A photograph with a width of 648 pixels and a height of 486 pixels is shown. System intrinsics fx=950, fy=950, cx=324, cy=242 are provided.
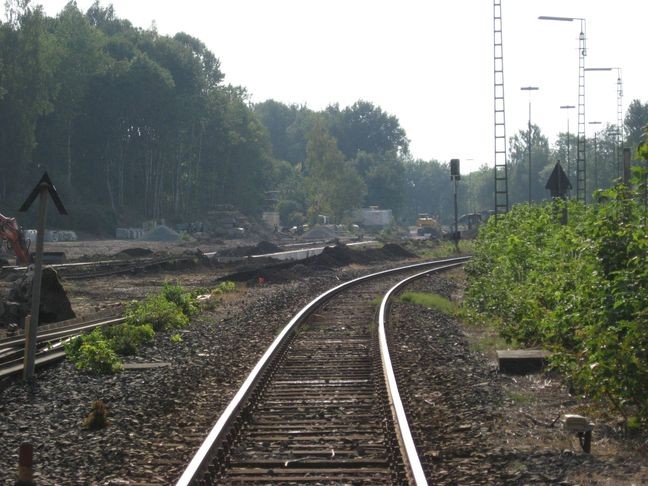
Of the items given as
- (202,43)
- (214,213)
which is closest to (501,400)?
(214,213)

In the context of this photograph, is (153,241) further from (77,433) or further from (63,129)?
(77,433)

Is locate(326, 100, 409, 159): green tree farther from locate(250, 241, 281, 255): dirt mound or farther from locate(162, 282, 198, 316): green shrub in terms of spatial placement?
locate(162, 282, 198, 316): green shrub

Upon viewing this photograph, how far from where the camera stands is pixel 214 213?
96.1 meters

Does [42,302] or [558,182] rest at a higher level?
[558,182]

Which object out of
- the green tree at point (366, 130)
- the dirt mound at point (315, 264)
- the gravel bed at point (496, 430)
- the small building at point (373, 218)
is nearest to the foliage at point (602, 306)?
the gravel bed at point (496, 430)

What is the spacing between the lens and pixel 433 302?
80.2 feet

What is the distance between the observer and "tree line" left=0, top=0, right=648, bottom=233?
7244 centimetres

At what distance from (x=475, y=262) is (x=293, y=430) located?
21.7 metres

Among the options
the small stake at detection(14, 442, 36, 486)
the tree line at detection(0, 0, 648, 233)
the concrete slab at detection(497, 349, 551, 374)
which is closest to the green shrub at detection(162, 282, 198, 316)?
the concrete slab at detection(497, 349, 551, 374)

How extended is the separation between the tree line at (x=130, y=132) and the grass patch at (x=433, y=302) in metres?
44.7

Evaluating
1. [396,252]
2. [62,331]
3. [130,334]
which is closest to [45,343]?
[130,334]

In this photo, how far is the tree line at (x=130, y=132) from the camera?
238 feet

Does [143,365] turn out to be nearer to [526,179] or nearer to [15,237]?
[15,237]

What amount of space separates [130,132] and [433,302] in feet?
225
